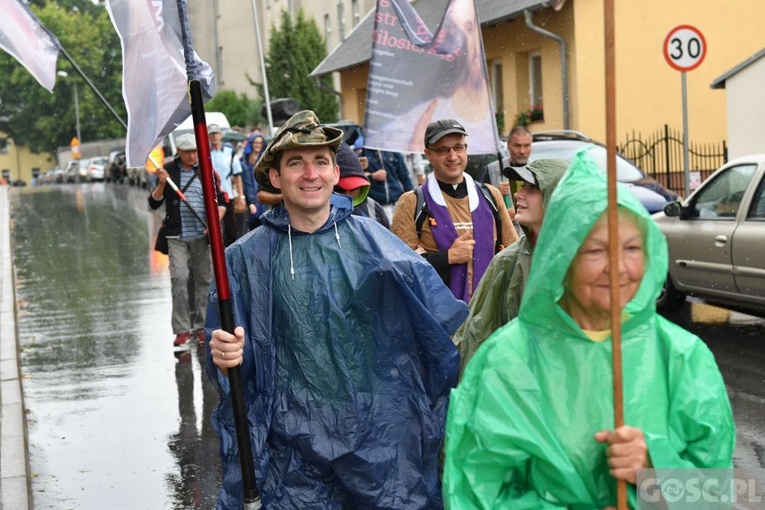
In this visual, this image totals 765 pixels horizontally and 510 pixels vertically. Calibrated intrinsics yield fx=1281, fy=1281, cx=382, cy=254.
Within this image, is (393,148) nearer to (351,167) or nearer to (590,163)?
(351,167)

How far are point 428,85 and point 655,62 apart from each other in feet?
67.9

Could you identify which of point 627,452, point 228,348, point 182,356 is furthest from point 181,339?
point 627,452

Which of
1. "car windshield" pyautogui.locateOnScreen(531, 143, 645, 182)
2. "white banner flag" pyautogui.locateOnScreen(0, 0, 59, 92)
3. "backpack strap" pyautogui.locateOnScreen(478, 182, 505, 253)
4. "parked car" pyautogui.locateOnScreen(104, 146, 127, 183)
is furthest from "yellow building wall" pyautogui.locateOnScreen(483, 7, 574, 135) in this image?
"parked car" pyautogui.locateOnScreen(104, 146, 127, 183)

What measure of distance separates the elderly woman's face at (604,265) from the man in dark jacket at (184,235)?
840 centimetres

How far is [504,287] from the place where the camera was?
466 centimetres

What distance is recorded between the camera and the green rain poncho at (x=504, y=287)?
4566mm

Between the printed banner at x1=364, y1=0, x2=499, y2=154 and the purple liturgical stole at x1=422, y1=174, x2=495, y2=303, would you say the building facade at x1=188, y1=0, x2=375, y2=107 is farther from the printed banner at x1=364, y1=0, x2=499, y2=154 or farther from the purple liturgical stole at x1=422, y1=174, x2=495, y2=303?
the purple liturgical stole at x1=422, y1=174, x2=495, y2=303

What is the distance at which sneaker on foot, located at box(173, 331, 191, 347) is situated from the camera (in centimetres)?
1134

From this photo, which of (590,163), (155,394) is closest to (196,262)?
(155,394)

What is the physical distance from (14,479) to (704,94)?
23422 mm

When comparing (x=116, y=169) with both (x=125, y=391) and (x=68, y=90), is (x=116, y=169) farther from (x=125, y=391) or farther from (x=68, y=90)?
(x=125, y=391)

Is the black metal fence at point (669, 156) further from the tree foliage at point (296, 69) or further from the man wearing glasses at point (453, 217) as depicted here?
the man wearing glasses at point (453, 217)

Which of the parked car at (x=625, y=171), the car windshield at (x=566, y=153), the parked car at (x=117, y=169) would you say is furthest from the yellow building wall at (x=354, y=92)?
the parked car at (x=117, y=169)

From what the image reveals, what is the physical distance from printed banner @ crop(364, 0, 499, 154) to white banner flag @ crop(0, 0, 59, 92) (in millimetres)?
2881
